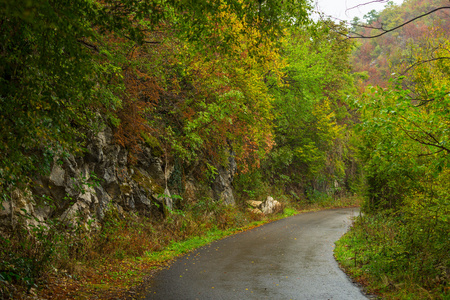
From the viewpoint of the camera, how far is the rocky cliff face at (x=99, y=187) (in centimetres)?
756

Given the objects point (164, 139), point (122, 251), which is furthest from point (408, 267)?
point (164, 139)

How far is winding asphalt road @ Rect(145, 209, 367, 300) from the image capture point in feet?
21.7

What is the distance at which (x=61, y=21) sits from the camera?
282cm

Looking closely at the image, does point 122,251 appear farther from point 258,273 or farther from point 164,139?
point 164,139

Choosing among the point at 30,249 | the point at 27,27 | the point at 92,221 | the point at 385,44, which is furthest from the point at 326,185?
the point at 385,44

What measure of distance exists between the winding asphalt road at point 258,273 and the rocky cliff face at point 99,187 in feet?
8.99

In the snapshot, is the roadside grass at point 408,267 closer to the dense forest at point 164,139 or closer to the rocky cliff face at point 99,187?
the dense forest at point 164,139

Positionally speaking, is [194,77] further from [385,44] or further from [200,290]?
[385,44]

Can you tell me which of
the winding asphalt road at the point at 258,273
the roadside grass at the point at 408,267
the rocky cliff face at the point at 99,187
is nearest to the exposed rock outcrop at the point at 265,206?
the rocky cliff face at the point at 99,187

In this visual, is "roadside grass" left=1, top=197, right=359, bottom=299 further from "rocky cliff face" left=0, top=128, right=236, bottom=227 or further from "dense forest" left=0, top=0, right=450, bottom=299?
"rocky cliff face" left=0, top=128, right=236, bottom=227

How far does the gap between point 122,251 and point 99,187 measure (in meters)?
2.14

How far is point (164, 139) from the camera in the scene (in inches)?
563

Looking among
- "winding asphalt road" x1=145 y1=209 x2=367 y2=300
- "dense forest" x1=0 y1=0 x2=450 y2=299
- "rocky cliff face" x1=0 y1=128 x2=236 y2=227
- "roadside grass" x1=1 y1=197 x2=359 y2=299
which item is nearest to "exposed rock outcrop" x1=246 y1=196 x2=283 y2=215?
"dense forest" x1=0 y1=0 x2=450 y2=299

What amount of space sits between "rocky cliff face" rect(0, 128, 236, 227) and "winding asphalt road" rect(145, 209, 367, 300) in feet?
8.99
